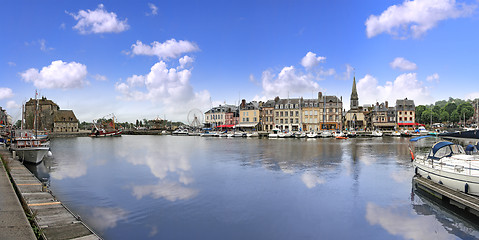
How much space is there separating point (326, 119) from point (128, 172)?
71596mm

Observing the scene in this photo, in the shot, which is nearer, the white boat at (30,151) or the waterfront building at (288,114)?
the white boat at (30,151)

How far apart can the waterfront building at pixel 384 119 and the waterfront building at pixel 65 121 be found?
371 ft

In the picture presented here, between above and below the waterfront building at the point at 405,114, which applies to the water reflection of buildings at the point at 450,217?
below

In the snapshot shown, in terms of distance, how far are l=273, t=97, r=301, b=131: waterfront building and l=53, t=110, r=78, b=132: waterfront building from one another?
267 ft

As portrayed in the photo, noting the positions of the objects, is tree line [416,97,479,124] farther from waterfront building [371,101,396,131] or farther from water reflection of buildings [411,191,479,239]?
water reflection of buildings [411,191,479,239]

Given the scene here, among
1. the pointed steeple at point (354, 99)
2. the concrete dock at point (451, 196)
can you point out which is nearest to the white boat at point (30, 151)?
the concrete dock at point (451, 196)

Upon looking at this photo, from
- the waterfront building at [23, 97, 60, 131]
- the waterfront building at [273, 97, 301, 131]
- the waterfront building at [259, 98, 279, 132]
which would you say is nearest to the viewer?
the waterfront building at [273, 97, 301, 131]

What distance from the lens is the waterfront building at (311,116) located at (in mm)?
88688

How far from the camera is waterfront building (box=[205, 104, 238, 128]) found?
344ft

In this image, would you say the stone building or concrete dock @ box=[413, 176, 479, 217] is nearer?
concrete dock @ box=[413, 176, 479, 217]

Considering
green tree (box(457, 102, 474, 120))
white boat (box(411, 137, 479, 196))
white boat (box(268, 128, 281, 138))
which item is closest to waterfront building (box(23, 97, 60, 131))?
white boat (box(268, 128, 281, 138))

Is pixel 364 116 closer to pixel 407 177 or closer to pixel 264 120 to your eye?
pixel 264 120

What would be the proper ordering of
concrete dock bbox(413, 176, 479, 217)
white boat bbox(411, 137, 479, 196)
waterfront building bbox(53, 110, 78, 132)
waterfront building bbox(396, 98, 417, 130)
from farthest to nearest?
waterfront building bbox(53, 110, 78, 132) → waterfront building bbox(396, 98, 417, 130) → white boat bbox(411, 137, 479, 196) → concrete dock bbox(413, 176, 479, 217)

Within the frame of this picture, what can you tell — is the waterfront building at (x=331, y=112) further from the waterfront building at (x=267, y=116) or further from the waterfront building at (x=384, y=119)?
the waterfront building at (x=384, y=119)
